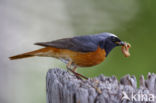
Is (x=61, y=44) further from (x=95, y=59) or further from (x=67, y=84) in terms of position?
(x=67, y=84)

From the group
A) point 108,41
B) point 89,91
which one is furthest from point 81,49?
point 89,91

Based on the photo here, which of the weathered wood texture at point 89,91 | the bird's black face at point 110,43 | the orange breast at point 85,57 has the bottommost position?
the weathered wood texture at point 89,91

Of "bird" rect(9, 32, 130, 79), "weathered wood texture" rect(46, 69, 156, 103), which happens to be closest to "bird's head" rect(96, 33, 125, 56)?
"bird" rect(9, 32, 130, 79)

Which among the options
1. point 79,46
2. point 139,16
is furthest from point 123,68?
point 79,46

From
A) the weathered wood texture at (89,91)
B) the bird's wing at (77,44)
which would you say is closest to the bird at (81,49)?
the bird's wing at (77,44)

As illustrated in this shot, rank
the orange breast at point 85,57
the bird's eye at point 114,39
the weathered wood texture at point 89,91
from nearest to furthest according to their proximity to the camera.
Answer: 1. the weathered wood texture at point 89,91
2. the bird's eye at point 114,39
3. the orange breast at point 85,57

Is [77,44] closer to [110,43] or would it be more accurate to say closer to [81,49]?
[81,49]

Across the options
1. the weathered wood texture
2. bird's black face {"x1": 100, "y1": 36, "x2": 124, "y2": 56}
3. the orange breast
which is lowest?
the weathered wood texture

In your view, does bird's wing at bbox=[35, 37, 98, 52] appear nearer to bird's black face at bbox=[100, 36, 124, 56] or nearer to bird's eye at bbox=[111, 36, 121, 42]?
bird's black face at bbox=[100, 36, 124, 56]

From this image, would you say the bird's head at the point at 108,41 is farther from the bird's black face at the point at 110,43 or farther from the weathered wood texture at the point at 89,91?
the weathered wood texture at the point at 89,91
